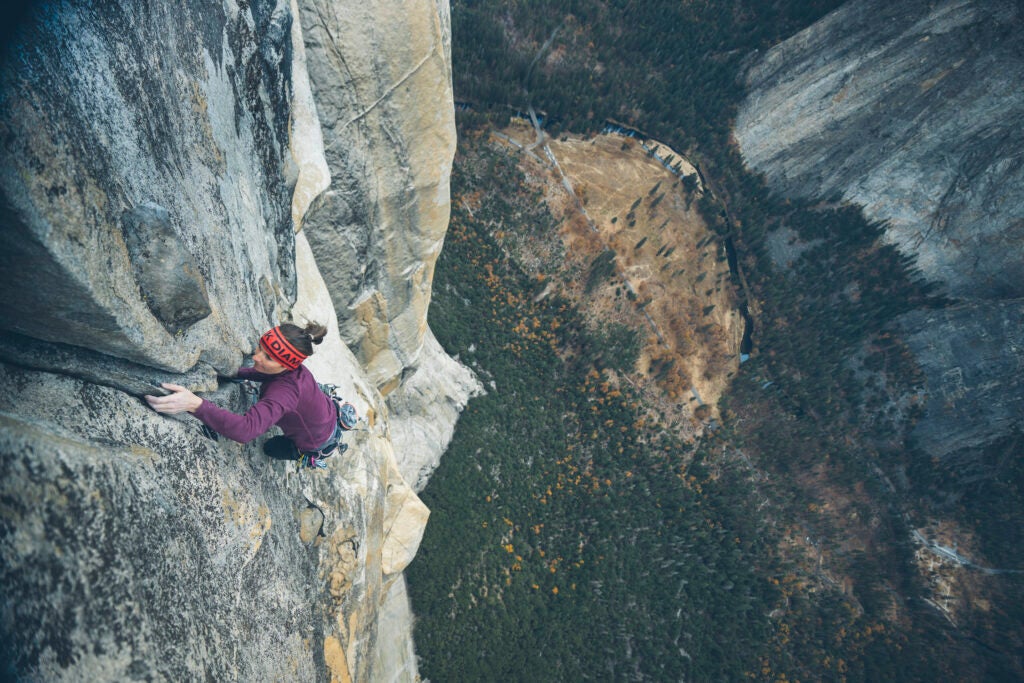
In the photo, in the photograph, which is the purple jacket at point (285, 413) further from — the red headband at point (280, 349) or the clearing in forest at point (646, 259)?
the clearing in forest at point (646, 259)

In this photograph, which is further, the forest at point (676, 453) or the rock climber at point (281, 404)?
the forest at point (676, 453)

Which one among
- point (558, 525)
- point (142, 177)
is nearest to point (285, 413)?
point (142, 177)

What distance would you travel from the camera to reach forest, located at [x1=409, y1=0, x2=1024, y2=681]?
22.8 m

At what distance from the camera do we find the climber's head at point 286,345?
461cm

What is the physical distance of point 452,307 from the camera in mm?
25438

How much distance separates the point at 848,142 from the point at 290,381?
3800 cm

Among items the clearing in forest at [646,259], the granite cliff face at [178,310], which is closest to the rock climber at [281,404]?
the granite cliff face at [178,310]

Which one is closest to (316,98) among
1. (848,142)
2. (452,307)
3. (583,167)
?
(452,307)

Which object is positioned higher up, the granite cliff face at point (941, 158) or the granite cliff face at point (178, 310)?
the granite cliff face at point (178, 310)

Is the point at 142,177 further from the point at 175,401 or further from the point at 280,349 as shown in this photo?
the point at 175,401

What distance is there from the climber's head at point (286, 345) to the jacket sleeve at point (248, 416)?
0.40 metres

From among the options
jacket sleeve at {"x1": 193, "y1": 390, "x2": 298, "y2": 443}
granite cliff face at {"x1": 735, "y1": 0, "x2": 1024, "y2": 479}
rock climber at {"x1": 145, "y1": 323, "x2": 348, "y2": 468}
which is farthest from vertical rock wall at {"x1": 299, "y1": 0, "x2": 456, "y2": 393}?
granite cliff face at {"x1": 735, "y1": 0, "x2": 1024, "y2": 479}

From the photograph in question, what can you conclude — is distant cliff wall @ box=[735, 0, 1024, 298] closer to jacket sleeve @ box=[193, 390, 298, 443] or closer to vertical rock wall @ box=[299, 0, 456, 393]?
vertical rock wall @ box=[299, 0, 456, 393]

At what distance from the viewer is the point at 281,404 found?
4930mm
